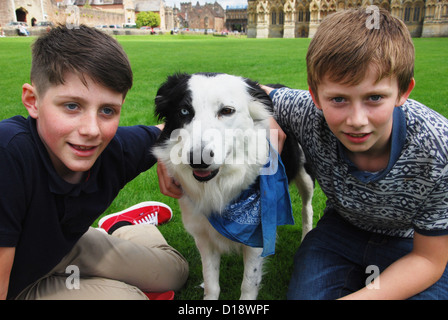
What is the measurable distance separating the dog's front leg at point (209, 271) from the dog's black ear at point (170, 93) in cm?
102

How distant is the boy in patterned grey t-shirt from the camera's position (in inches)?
70.0

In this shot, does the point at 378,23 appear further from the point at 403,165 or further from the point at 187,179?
the point at 187,179

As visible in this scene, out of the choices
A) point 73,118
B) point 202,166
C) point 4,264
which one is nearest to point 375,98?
point 202,166

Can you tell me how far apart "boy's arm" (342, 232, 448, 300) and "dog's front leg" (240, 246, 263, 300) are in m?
0.71

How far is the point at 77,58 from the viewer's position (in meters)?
1.78

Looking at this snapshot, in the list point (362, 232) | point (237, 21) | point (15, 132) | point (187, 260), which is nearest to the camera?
point (15, 132)

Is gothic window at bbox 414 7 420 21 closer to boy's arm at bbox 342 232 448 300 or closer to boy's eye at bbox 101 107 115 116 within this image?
boy's arm at bbox 342 232 448 300

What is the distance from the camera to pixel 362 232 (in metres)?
2.60

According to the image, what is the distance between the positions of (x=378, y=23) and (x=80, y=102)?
5.18ft

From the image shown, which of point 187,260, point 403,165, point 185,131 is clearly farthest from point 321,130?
point 187,260

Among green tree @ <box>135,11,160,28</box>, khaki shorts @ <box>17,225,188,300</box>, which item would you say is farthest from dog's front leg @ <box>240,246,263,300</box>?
green tree @ <box>135,11,160,28</box>

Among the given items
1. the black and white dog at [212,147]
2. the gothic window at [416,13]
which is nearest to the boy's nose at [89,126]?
the black and white dog at [212,147]

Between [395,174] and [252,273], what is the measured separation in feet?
3.98

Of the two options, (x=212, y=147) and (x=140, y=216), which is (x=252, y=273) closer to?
(x=212, y=147)
